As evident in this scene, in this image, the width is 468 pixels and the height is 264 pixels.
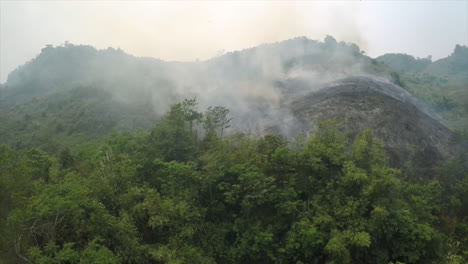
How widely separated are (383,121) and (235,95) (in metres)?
26.4

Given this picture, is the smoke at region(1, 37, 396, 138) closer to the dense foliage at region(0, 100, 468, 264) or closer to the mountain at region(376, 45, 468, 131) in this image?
the dense foliage at region(0, 100, 468, 264)

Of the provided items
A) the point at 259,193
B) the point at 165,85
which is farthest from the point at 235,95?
the point at 259,193

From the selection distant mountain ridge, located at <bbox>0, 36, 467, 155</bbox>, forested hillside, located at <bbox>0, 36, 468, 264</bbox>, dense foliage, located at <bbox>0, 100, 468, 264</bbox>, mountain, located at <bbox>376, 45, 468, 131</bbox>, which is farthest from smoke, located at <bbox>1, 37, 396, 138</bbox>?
mountain, located at <bbox>376, 45, 468, 131</bbox>

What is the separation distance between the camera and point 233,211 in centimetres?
2658

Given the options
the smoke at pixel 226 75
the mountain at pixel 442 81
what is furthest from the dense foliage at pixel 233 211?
the mountain at pixel 442 81

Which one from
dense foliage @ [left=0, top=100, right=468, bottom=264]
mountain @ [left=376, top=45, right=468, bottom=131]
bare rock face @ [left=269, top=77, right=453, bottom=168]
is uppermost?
mountain @ [left=376, top=45, right=468, bottom=131]

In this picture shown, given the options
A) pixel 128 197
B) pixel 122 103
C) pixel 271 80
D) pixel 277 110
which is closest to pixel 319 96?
pixel 277 110

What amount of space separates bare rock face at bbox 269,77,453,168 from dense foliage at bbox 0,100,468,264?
9.43 m

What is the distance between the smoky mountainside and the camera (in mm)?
42062

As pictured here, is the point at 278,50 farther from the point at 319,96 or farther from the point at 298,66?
the point at 319,96

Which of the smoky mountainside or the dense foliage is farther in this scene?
the smoky mountainside

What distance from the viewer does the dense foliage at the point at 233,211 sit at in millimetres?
20016

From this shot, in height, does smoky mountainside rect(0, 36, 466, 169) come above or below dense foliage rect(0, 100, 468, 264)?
above

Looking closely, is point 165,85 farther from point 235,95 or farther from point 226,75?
point 235,95
